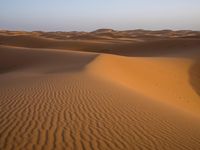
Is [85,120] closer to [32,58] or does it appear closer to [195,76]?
[195,76]

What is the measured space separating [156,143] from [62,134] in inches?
69.6

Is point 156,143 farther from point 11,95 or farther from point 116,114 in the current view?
point 11,95

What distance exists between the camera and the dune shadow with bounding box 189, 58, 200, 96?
16456 millimetres

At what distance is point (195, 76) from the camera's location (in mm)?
19469

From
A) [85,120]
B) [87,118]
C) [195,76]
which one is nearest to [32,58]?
[195,76]

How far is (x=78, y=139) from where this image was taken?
17.4 ft

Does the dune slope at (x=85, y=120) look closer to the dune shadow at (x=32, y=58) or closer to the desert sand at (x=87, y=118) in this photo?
the desert sand at (x=87, y=118)

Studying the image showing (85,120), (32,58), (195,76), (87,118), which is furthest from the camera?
(32,58)

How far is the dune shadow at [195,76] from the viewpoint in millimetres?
16456

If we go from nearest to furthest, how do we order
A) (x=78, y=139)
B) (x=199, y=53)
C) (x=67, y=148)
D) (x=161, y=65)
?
(x=67, y=148) < (x=78, y=139) < (x=161, y=65) < (x=199, y=53)

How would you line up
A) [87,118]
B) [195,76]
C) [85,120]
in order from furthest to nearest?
1. [195,76]
2. [87,118]
3. [85,120]

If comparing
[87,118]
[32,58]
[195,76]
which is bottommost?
[195,76]

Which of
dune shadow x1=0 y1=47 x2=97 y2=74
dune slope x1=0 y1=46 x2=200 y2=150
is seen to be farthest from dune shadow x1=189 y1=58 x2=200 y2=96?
dune slope x1=0 y1=46 x2=200 y2=150

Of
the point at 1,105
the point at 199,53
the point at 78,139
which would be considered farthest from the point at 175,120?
the point at 199,53
